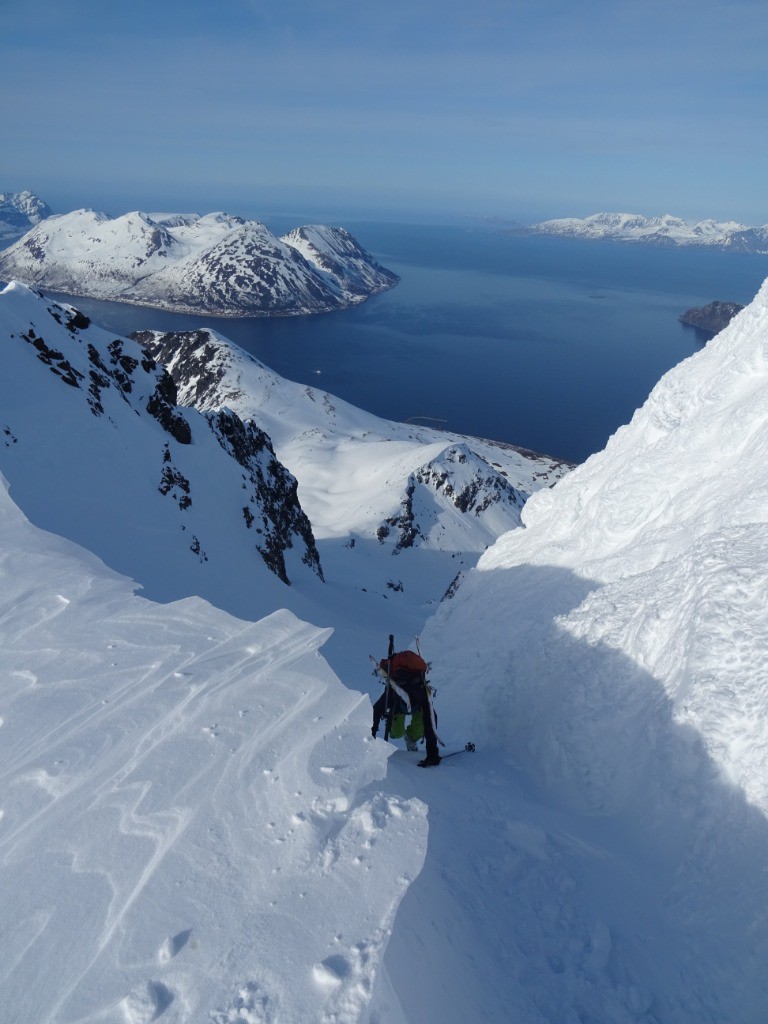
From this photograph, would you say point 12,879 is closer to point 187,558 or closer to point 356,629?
point 187,558

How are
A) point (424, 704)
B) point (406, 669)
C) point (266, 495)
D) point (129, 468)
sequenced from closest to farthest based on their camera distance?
point (406, 669) < point (424, 704) < point (129, 468) < point (266, 495)

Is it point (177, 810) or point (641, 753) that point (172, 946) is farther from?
point (641, 753)

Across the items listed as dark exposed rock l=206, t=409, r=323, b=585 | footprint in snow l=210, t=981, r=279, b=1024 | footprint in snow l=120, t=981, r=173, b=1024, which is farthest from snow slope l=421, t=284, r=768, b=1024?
dark exposed rock l=206, t=409, r=323, b=585

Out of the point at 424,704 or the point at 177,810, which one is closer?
the point at 177,810

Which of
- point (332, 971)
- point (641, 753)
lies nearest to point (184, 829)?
point (332, 971)

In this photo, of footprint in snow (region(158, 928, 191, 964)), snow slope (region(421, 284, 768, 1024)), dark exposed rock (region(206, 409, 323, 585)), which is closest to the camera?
footprint in snow (region(158, 928, 191, 964))

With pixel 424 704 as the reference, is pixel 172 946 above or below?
above

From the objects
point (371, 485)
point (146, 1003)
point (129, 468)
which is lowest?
point (371, 485)

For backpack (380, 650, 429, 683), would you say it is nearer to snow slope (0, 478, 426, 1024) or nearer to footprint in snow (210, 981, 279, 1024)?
snow slope (0, 478, 426, 1024)

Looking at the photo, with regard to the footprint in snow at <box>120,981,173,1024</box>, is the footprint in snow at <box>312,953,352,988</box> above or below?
above
